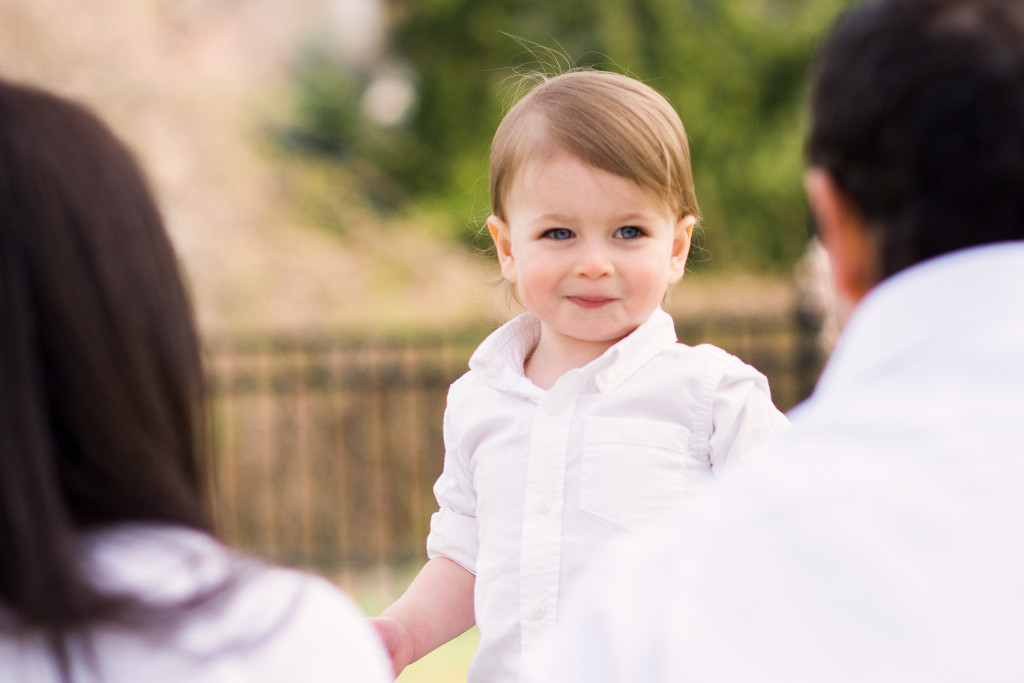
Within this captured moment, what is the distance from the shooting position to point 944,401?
0.96 m

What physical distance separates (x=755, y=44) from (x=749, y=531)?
1244 cm

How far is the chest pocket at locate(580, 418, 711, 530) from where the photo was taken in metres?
2.05

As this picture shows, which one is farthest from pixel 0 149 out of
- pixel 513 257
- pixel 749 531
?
pixel 513 257

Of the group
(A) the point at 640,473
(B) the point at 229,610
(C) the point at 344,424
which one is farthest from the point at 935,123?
(C) the point at 344,424

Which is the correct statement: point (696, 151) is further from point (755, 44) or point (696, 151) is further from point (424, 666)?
point (424, 666)

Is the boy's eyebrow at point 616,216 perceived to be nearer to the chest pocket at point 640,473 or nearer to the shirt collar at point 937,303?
the chest pocket at point 640,473

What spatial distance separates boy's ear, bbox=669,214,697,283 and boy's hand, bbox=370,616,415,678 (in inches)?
33.9

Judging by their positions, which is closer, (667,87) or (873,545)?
(873,545)

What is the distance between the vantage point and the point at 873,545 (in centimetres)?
90

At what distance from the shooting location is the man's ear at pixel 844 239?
1.11 metres

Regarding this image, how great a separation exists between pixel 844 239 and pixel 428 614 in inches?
55.3

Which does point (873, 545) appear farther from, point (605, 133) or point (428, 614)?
point (428, 614)

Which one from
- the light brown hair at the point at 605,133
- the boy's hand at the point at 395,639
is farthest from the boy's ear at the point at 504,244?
the boy's hand at the point at 395,639

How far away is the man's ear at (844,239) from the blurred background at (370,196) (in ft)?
12.1
